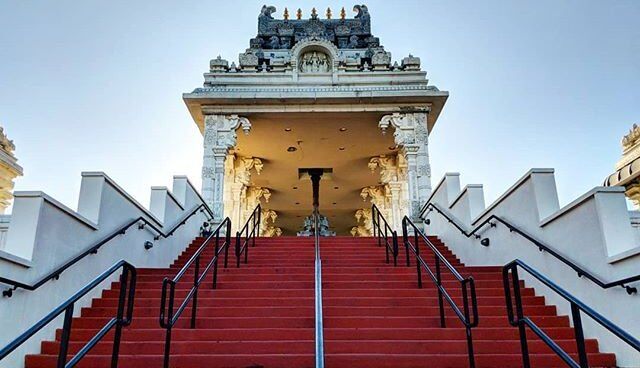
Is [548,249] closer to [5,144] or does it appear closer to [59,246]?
[59,246]

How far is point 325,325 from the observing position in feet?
17.7

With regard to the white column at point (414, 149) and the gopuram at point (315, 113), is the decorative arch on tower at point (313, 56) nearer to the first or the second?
the gopuram at point (315, 113)

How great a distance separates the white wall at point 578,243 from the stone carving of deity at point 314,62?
29.2 feet

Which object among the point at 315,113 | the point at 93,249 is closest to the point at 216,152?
the point at 315,113

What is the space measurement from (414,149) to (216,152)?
17.7 ft

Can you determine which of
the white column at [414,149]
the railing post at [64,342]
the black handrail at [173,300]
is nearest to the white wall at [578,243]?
the black handrail at [173,300]

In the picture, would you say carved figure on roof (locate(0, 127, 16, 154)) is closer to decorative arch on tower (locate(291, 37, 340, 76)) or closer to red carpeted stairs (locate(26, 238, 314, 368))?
red carpeted stairs (locate(26, 238, 314, 368))

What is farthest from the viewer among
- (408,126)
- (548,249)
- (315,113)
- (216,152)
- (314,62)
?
(314,62)

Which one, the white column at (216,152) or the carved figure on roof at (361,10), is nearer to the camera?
the white column at (216,152)

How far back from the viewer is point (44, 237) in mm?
5484

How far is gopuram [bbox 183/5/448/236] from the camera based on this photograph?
14.2 m

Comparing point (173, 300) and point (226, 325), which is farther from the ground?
point (173, 300)

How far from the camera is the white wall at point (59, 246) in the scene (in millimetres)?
4922

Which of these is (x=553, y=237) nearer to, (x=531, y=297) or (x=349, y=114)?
(x=531, y=297)
